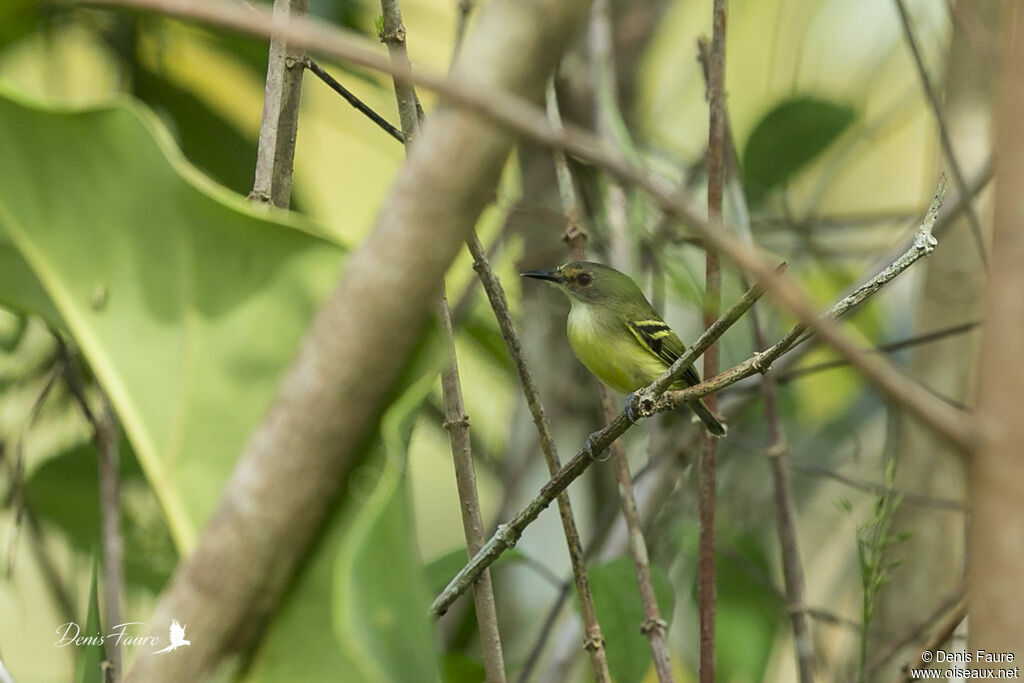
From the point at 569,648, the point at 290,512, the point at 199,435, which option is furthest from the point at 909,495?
the point at 290,512

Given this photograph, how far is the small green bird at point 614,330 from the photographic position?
7.23 feet

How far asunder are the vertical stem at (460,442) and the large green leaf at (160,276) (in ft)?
1.23

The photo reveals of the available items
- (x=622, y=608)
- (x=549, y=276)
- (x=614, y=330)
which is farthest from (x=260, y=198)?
(x=614, y=330)

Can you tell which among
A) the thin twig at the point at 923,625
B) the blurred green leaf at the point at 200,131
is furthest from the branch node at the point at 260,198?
the blurred green leaf at the point at 200,131

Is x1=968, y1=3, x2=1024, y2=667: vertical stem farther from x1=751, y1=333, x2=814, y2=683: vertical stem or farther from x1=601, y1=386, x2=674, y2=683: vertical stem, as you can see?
x1=751, y1=333, x2=814, y2=683: vertical stem

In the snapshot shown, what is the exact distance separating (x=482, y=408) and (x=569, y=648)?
3.18ft

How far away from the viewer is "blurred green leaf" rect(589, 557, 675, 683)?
1376 millimetres

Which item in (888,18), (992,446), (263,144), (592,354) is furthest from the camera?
(888,18)

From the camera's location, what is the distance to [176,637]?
45 cm

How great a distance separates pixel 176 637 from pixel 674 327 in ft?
8.13

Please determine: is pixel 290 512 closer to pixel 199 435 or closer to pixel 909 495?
pixel 199 435

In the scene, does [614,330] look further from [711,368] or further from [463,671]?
[463,671]

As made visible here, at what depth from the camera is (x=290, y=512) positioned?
0.44 meters

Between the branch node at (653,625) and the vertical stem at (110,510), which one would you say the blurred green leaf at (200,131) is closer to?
the vertical stem at (110,510)
